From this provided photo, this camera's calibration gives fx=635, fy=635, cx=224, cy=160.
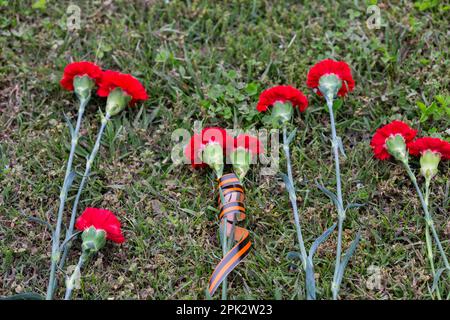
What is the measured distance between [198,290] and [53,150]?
95 cm

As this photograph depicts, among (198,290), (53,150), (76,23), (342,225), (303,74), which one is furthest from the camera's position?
(76,23)

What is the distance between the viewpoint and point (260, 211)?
263 cm

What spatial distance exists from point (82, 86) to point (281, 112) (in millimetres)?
894

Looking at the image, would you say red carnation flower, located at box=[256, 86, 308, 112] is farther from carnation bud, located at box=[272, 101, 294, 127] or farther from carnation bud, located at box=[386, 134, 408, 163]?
carnation bud, located at box=[386, 134, 408, 163]

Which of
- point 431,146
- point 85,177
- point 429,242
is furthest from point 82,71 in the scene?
point 429,242

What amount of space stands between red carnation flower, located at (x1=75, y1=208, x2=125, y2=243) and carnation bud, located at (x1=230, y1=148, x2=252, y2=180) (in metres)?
0.54

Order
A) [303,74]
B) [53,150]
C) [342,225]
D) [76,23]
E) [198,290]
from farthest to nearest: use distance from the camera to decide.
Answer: [76,23] < [303,74] < [53,150] < [342,225] < [198,290]

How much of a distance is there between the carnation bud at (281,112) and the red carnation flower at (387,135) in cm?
38

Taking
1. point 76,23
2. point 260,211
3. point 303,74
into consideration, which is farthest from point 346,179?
point 76,23

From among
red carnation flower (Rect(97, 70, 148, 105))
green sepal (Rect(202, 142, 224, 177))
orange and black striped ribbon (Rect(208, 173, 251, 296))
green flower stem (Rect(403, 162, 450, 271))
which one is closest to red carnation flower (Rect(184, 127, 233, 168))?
green sepal (Rect(202, 142, 224, 177))

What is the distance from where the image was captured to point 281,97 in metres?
2.77

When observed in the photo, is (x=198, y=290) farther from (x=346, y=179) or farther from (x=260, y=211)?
(x=346, y=179)

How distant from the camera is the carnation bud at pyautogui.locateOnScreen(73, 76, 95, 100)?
2.83 metres

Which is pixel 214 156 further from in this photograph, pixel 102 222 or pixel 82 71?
pixel 82 71
